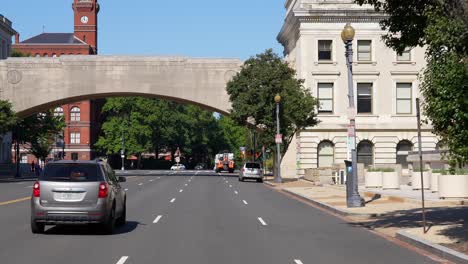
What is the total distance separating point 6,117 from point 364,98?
100 feet

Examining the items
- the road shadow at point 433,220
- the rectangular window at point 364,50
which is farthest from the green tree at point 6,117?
the road shadow at point 433,220

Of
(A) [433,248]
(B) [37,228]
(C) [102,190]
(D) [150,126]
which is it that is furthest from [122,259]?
(D) [150,126]

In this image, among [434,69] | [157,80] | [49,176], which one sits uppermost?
[157,80]

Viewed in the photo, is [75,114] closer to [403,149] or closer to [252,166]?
[252,166]

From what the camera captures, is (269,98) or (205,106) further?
(205,106)

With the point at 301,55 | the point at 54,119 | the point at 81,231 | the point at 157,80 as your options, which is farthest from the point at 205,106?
the point at 81,231

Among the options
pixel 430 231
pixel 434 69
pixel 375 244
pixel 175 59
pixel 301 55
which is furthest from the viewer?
pixel 175 59

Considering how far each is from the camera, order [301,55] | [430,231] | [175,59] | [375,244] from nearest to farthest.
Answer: [375,244] → [430,231] → [301,55] → [175,59]

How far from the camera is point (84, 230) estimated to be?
16.7m

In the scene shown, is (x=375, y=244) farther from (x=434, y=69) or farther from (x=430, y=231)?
(x=434, y=69)

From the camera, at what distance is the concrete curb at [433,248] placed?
37.4 feet

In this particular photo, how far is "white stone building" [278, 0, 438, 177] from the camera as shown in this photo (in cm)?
6066

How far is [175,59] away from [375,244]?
2055 inches

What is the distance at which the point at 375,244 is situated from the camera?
14352 millimetres
